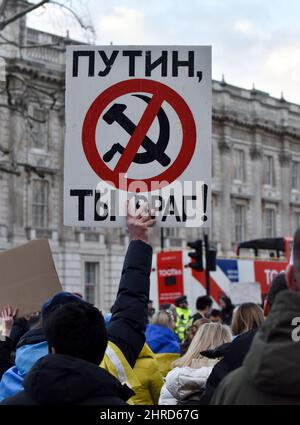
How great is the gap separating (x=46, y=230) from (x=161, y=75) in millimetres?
37277

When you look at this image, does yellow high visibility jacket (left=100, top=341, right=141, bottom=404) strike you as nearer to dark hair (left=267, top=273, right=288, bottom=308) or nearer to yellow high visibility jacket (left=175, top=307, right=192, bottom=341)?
dark hair (left=267, top=273, right=288, bottom=308)

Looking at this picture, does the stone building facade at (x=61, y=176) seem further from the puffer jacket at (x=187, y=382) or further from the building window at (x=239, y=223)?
the puffer jacket at (x=187, y=382)

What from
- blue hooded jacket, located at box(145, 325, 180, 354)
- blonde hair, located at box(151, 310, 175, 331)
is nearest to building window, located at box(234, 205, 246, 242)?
blonde hair, located at box(151, 310, 175, 331)

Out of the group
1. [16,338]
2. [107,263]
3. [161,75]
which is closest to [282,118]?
[107,263]

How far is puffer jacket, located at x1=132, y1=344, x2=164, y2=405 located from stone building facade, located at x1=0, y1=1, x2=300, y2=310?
25.0 metres

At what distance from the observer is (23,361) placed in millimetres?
4438

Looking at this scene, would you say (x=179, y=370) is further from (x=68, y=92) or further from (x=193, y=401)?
(x=68, y=92)

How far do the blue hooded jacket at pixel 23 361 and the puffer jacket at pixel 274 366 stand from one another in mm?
2037

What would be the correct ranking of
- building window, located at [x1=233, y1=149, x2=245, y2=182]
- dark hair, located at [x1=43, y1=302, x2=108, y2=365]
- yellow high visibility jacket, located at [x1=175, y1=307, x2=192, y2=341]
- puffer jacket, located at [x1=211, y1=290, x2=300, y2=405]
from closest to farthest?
puffer jacket, located at [x1=211, y1=290, x2=300, y2=405], dark hair, located at [x1=43, y1=302, x2=108, y2=365], yellow high visibility jacket, located at [x1=175, y1=307, x2=192, y2=341], building window, located at [x1=233, y1=149, x2=245, y2=182]

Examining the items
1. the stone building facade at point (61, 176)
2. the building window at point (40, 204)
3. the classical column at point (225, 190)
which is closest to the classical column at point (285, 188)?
the stone building facade at point (61, 176)

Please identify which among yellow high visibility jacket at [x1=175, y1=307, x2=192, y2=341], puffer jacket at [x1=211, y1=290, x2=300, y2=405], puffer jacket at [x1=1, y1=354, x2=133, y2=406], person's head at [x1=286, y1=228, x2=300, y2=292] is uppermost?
person's head at [x1=286, y1=228, x2=300, y2=292]

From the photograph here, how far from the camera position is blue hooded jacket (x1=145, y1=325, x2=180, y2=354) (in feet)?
27.3

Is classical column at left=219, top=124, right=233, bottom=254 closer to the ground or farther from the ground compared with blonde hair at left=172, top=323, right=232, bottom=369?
farther from the ground

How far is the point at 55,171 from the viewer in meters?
41.8
